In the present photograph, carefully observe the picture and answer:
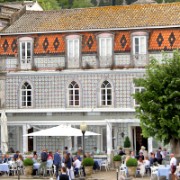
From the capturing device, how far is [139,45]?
51.1 meters

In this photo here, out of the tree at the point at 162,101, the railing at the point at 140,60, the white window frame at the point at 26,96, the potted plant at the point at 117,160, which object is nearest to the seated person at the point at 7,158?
the potted plant at the point at 117,160

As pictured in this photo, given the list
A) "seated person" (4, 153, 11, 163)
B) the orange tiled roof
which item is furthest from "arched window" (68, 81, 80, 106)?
"seated person" (4, 153, 11, 163)

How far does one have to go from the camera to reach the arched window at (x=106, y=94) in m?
51.8

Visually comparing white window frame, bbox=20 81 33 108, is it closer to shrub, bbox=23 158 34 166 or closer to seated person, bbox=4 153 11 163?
seated person, bbox=4 153 11 163

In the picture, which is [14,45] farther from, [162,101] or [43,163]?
[162,101]

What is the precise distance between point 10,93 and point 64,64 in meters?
4.30

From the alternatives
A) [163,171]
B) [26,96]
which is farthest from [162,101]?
[26,96]

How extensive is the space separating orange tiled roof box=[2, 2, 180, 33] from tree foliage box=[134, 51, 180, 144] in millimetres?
7887

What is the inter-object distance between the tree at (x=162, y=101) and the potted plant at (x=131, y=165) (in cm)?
169

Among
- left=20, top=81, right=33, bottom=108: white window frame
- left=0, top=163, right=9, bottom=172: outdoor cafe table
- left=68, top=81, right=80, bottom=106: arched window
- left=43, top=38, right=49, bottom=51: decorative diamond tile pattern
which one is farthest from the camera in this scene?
left=20, top=81, right=33, bottom=108: white window frame

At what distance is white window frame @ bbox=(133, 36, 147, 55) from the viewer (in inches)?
2007

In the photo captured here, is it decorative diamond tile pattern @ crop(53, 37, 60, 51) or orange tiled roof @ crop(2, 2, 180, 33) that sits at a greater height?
orange tiled roof @ crop(2, 2, 180, 33)

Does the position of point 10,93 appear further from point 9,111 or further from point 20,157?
point 20,157

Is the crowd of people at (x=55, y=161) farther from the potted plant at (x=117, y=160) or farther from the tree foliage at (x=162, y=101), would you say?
the tree foliage at (x=162, y=101)
